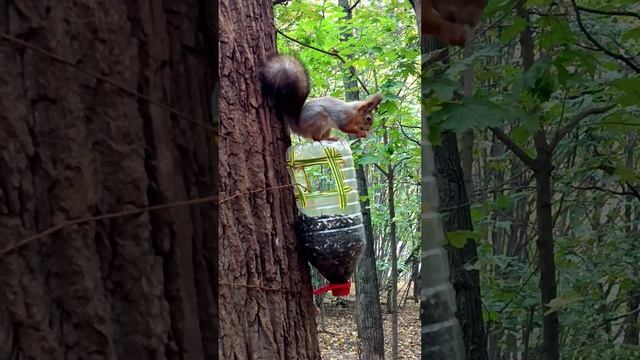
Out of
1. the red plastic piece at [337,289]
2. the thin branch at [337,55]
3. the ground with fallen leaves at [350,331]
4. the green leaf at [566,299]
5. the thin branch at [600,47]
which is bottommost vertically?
the ground with fallen leaves at [350,331]

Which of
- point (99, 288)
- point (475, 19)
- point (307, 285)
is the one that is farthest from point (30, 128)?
point (307, 285)

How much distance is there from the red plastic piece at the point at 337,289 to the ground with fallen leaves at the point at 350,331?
0.02m

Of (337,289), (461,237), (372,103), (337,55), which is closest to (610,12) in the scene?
(461,237)

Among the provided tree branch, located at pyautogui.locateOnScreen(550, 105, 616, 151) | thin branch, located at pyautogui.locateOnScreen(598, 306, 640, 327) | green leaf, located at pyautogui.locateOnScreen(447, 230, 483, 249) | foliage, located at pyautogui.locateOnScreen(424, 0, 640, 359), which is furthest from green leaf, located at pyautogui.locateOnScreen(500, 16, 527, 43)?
thin branch, located at pyautogui.locateOnScreen(598, 306, 640, 327)

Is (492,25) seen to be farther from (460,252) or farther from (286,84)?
(286,84)

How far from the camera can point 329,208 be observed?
3.26 ft

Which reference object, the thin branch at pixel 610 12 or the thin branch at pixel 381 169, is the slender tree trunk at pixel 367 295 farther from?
the thin branch at pixel 610 12

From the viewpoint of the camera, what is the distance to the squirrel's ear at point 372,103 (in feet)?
2.96

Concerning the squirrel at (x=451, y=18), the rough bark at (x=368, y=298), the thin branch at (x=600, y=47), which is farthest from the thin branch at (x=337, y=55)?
the thin branch at (x=600, y=47)

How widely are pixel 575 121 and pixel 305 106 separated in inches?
19.6

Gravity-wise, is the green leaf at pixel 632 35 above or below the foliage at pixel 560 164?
above

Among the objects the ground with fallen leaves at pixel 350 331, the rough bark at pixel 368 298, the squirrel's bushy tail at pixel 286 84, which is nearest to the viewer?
the ground with fallen leaves at pixel 350 331

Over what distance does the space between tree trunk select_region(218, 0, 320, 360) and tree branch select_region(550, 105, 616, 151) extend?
1.66 feet

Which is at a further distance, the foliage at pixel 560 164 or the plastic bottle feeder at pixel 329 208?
the plastic bottle feeder at pixel 329 208
